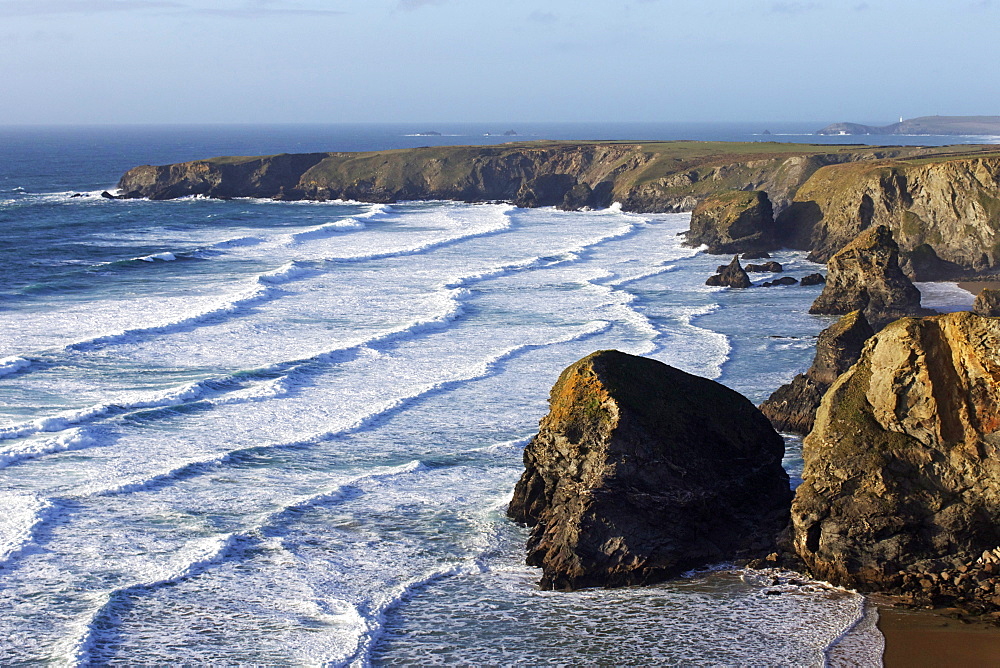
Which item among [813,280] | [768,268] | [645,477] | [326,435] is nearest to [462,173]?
[768,268]

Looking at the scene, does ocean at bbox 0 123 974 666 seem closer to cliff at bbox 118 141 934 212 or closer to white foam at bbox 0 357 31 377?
white foam at bbox 0 357 31 377

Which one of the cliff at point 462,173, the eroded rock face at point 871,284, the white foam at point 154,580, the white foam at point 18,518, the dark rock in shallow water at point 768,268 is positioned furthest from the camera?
the cliff at point 462,173

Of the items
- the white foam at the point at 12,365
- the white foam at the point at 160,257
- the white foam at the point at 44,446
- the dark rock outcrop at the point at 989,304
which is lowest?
the white foam at the point at 44,446

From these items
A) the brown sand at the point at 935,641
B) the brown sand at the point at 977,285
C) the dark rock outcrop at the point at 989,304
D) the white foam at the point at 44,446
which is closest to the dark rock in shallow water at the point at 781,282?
the brown sand at the point at 977,285

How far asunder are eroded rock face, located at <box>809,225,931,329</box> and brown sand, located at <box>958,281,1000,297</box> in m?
8.63

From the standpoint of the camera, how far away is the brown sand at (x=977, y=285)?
46016 millimetres

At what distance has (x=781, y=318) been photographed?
1622 inches

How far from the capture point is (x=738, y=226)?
2445 inches

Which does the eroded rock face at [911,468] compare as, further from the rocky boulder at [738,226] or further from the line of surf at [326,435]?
the rocky boulder at [738,226]

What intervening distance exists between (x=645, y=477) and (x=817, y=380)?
10888 millimetres

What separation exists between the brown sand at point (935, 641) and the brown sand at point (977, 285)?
33.8m

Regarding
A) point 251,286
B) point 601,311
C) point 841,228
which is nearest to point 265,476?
point 601,311

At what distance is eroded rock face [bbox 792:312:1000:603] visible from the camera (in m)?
16.3

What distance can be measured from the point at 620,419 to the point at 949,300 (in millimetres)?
30424
